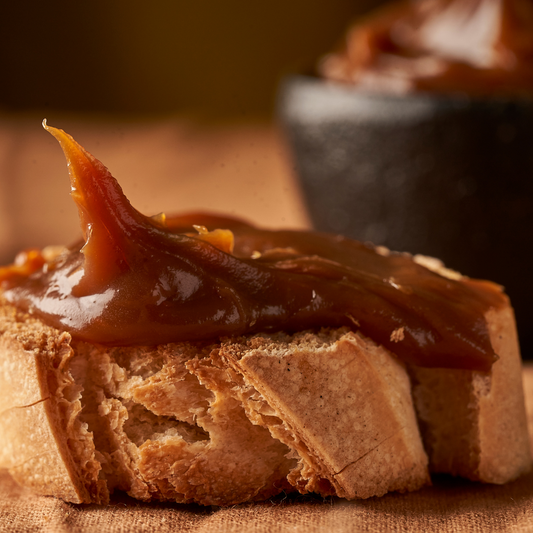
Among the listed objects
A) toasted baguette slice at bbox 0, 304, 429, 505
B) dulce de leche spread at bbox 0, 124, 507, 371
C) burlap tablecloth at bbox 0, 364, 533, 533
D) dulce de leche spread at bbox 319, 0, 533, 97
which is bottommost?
burlap tablecloth at bbox 0, 364, 533, 533

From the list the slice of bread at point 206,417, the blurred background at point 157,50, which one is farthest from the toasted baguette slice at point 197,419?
the blurred background at point 157,50

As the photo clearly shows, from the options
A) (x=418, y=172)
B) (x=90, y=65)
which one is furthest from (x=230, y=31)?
(x=418, y=172)

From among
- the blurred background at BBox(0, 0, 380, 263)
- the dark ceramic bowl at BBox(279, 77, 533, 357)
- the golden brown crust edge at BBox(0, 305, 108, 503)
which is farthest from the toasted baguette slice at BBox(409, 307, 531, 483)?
the blurred background at BBox(0, 0, 380, 263)

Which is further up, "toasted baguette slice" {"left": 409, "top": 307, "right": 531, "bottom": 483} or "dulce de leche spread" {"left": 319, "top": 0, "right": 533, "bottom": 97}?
"dulce de leche spread" {"left": 319, "top": 0, "right": 533, "bottom": 97}

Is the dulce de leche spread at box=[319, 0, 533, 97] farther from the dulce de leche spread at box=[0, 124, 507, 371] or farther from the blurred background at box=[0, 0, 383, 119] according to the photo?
the blurred background at box=[0, 0, 383, 119]

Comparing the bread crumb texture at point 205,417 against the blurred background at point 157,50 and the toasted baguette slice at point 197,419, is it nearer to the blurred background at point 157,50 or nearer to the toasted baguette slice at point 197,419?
the toasted baguette slice at point 197,419

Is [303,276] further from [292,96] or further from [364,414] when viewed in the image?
[292,96]
